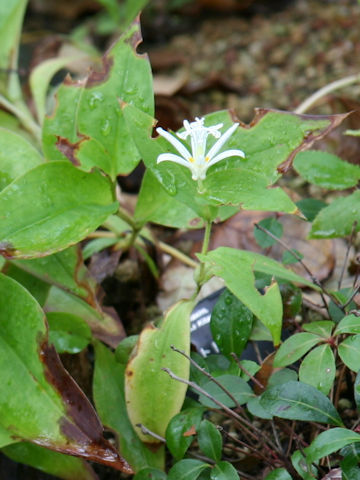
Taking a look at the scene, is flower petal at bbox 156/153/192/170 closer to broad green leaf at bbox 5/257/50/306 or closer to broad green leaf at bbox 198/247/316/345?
broad green leaf at bbox 198/247/316/345

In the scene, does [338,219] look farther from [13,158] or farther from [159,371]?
[13,158]

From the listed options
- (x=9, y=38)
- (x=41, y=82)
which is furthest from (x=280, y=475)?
(x=9, y=38)

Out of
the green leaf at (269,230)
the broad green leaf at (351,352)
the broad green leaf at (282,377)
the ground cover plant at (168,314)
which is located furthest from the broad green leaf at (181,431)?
the green leaf at (269,230)

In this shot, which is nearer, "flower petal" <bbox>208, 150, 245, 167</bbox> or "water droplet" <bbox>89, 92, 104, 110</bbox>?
"flower petal" <bbox>208, 150, 245, 167</bbox>

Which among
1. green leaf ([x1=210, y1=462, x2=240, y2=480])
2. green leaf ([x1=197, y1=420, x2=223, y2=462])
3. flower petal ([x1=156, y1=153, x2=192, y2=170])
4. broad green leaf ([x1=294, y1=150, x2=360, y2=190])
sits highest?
flower petal ([x1=156, y1=153, x2=192, y2=170])

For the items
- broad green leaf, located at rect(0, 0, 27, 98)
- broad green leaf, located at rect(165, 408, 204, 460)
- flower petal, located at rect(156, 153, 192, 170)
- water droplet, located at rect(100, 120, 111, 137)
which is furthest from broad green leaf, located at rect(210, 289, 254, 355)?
broad green leaf, located at rect(0, 0, 27, 98)

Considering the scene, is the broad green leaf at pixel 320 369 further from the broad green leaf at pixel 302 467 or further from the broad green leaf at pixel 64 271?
the broad green leaf at pixel 64 271

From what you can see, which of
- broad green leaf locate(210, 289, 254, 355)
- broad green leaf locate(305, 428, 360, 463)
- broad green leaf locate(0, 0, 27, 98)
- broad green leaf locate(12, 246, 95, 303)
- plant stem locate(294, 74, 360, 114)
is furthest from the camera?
broad green leaf locate(0, 0, 27, 98)

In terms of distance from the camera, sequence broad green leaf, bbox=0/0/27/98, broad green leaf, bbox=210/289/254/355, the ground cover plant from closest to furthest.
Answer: the ground cover plant, broad green leaf, bbox=210/289/254/355, broad green leaf, bbox=0/0/27/98
